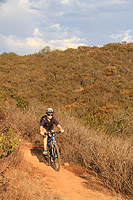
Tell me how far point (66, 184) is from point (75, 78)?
21512 millimetres

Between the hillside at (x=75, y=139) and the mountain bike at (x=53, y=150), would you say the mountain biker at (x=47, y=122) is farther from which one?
the hillside at (x=75, y=139)

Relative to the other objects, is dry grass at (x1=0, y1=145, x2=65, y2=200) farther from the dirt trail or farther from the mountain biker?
the mountain biker

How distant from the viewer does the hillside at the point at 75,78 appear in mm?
16652

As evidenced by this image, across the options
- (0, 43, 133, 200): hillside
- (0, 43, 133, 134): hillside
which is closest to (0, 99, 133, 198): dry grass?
(0, 43, 133, 200): hillside

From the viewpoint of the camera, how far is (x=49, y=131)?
254 inches

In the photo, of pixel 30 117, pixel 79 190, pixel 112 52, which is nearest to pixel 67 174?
pixel 79 190

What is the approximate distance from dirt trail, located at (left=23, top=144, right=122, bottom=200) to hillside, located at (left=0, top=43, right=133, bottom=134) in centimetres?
743

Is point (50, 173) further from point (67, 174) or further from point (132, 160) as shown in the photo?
point (132, 160)

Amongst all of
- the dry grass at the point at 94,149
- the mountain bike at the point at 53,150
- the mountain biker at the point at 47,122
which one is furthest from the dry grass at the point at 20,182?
the dry grass at the point at 94,149

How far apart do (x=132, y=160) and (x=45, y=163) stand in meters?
3.12

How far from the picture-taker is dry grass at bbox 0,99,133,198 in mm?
4438

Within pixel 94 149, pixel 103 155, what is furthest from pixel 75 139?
pixel 103 155

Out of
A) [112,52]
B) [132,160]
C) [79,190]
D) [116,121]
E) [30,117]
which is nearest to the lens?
[132,160]

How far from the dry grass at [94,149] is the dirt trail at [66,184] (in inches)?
15.5
